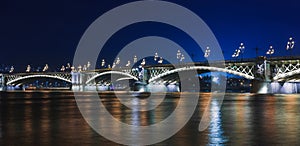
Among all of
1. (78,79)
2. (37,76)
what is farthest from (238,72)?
(37,76)

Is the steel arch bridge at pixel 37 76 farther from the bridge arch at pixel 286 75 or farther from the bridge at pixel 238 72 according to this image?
the bridge arch at pixel 286 75

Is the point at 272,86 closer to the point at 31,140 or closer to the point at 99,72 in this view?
the point at 99,72

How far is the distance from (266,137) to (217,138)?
5.87 ft

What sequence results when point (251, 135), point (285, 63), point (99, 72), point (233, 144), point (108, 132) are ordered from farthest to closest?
point (99, 72) < point (285, 63) < point (108, 132) < point (251, 135) < point (233, 144)

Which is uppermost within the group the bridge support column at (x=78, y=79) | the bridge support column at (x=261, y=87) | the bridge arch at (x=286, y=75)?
the bridge support column at (x=78, y=79)

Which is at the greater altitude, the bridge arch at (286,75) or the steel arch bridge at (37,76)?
the steel arch bridge at (37,76)

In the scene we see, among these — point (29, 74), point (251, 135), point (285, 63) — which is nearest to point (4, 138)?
point (251, 135)

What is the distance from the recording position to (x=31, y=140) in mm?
15383

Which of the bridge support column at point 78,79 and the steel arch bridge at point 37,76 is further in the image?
the steel arch bridge at point 37,76

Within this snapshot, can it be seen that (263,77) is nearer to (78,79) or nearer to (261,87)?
(261,87)

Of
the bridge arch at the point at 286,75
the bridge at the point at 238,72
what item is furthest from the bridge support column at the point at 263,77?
the bridge arch at the point at 286,75

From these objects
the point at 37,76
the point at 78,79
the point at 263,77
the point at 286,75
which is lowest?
the point at 263,77

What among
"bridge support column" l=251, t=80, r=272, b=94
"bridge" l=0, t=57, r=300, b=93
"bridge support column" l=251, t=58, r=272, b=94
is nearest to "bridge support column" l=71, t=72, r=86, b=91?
"bridge" l=0, t=57, r=300, b=93

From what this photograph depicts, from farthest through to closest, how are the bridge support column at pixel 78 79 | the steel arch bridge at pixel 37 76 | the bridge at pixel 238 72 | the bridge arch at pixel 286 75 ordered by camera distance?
the steel arch bridge at pixel 37 76, the bridge support column at pixel 78 79, the bridge at pixel 238 72, the bridge arch at pixel 286 75
